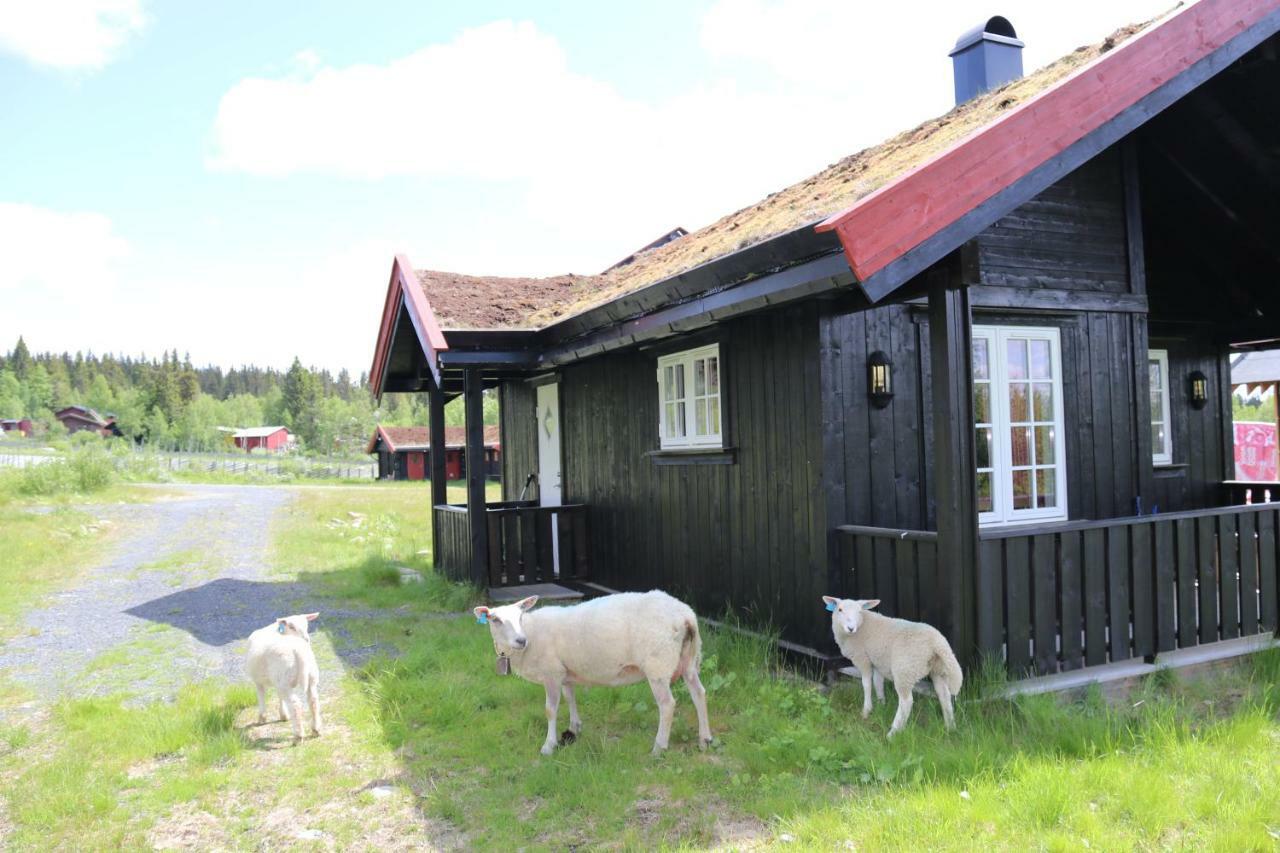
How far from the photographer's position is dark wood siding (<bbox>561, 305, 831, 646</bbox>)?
5875 millimetres

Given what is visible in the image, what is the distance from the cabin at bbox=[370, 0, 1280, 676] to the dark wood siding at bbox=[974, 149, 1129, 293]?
0.02 metres

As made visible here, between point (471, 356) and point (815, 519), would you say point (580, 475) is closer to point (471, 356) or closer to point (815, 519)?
point (471, 356)

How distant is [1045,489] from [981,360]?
3.79 ft

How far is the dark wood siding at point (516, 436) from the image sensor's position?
38.1ft

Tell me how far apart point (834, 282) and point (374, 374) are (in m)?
8.23

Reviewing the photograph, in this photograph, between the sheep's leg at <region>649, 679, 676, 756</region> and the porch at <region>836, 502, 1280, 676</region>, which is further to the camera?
the porch at <region>836, 502, 1280, 676</region>

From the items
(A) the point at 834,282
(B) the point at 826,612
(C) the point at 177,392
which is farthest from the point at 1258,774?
(C) the point at 177,392

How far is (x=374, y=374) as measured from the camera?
1149cm

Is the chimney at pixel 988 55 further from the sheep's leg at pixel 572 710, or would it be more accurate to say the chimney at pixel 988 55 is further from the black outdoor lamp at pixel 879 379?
the sheep's leg at pixel 572 710

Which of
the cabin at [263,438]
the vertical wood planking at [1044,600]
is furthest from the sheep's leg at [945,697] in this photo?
the cabin at [263,438]

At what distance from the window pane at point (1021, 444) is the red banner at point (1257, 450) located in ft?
51.7

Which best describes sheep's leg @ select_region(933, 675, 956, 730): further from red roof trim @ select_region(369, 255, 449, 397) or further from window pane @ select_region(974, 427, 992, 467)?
red roof trim @ select_region(369, 255, 449, 397)

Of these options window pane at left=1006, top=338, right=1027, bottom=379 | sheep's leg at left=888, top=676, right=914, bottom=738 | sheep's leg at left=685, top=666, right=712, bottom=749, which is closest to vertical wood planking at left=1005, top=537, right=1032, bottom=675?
sheep's leg at left=888, top=676, right=914, bottom=738

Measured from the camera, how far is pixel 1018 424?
6.38 meters
